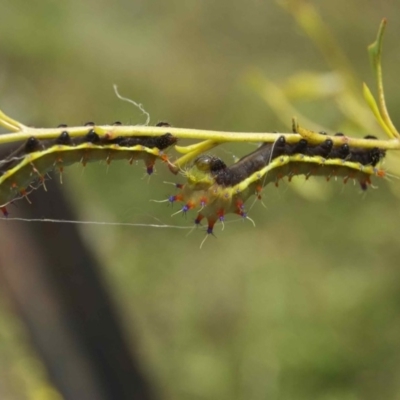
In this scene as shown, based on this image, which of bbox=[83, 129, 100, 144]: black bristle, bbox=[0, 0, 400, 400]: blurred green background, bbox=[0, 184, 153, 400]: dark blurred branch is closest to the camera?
bbox=[83, 129, 100, 144]: black bristle

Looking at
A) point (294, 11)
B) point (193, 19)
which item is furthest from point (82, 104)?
point (294, 11)

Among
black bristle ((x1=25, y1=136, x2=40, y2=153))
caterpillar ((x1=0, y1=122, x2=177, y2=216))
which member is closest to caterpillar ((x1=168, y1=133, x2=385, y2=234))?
caterpillar ((x1=0, y1=122, x2=177, y2=216))

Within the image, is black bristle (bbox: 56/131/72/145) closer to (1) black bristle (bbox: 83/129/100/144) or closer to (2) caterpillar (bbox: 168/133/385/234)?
(1) black bristle (bbox: 83/129/100/144)

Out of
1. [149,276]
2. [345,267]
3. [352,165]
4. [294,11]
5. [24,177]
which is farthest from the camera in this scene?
[149,276]

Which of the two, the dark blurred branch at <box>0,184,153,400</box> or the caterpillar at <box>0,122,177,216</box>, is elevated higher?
the caterpillar at <box>0,122,177,216</box>

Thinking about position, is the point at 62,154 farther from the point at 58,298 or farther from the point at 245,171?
the point at 58,298

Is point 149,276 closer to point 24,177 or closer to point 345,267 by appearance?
point 345,267
